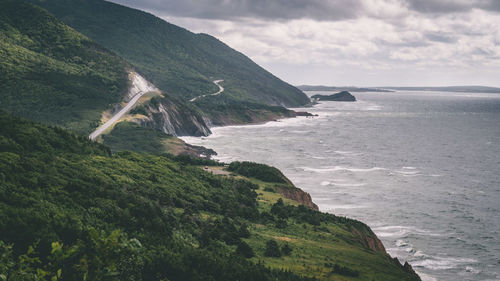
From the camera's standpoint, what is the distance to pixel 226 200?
5016cm

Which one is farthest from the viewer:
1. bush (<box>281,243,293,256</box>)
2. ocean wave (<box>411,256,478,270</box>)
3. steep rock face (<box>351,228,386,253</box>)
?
steep rock face (<box>351,228,386,253</box>)

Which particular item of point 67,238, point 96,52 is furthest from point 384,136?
point 67,238

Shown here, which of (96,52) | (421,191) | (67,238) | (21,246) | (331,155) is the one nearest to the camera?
(21,246)

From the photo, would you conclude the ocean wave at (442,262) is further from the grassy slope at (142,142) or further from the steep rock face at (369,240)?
the grassy slope at (142,142)

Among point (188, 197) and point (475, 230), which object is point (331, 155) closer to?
point (475, 230)

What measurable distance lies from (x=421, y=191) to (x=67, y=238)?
212ft

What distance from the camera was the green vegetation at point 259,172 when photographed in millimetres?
69500

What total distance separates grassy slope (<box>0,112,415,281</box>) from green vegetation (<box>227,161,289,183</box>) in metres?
10.4

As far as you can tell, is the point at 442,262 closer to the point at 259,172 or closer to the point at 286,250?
the point at 286,250

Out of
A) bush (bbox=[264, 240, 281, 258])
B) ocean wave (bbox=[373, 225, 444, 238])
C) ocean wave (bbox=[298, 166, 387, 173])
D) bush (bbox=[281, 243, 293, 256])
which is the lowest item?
ocean wave (bbox=[373, 225, 444, 238])

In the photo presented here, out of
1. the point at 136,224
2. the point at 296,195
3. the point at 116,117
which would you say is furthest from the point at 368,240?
the point at 116,117

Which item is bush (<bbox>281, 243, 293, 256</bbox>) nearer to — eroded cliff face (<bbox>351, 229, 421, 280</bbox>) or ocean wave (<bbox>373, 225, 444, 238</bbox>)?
eroded cliff face (<bbox>351, 229, 421, 280</bbox>)

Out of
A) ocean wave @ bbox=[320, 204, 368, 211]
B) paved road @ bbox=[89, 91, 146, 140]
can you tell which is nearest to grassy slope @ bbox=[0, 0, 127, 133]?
paved road @ bbox=[89, 91, 146, 140]

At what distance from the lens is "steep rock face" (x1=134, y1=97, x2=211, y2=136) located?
135 m
